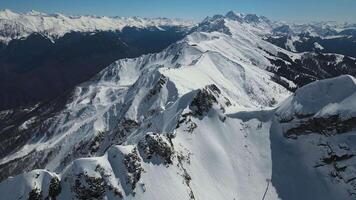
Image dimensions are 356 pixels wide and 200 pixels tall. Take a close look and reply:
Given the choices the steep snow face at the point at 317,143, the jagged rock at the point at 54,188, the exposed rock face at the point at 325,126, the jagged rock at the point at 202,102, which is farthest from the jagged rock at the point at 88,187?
the exposed rock face at the point at 325,126

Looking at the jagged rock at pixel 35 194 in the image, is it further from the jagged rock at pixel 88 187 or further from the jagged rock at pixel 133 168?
the jagged rock at pixel 133 168

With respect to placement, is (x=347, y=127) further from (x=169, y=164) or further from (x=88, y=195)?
(x=88, y=195)

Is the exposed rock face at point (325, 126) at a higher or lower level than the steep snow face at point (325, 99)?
lower

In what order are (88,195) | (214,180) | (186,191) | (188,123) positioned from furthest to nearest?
1. (188,123)
2. (214,180)
3. (186,191)
4. (88,195)

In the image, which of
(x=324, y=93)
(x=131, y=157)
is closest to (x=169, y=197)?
(x=131, y=157)

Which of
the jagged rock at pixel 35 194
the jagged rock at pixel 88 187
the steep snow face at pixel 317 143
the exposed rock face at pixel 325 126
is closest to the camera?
the jagged rock at pixel 88 187

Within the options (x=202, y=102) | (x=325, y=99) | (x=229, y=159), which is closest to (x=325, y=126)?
(x=325, y=99)

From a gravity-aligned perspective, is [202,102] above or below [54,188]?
above

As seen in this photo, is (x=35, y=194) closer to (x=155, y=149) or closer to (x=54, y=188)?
(x=54, y=188)

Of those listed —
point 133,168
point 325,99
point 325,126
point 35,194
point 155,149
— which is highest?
point 325,99

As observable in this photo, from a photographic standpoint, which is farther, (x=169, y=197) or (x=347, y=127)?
(x=347, y=127)

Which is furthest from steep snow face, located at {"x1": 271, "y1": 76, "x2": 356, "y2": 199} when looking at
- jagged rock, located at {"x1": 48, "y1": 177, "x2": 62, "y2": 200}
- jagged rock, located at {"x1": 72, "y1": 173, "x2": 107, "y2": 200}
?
jagged rock, located at {"x1": 48, "y1": 177, "x2": 62, "y2": 200}
